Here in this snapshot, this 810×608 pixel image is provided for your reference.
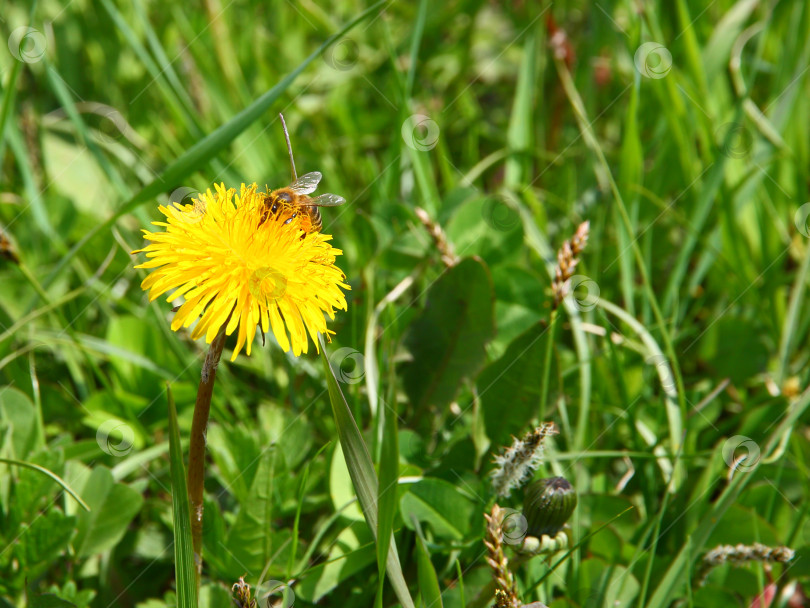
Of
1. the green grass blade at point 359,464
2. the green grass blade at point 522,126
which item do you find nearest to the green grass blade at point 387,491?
the green grass blade at point 359,464

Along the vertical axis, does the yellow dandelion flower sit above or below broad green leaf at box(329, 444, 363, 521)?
above

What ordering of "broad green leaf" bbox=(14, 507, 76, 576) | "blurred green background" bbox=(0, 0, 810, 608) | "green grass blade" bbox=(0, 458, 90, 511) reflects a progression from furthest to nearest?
1. "blurred green background" bbox=(0, 0, 810, 608)
2. "broad green leaf" bbox=(14, 507, 76, 576)
3. "green grass blade" bbox=(0, 458, 90, 511)

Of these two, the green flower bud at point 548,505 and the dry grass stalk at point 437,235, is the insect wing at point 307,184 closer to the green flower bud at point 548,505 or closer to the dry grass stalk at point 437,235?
the dry grass stalk at point 437,235

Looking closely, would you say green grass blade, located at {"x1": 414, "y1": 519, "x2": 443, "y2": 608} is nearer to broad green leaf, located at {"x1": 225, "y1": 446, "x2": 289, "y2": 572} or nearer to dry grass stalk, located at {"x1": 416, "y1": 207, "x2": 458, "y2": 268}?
broad green leaf, located at {"x1": 225, "y1": 446, "x2": 289, "y2": 572}

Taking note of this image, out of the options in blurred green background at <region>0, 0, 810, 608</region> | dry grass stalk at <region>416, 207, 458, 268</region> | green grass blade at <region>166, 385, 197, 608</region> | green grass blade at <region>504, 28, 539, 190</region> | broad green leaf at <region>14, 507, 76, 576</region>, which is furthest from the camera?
green grass blade at <region>504, 28, 539, 190</region>

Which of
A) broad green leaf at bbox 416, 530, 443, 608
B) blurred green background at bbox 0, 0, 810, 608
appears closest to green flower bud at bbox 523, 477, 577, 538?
blurred green background at bbox 0, 0, 810, 608

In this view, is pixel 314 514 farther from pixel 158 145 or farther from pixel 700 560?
pixel 158 145

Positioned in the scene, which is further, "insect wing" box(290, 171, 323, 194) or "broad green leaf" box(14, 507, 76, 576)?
"broad green leaf" box(14, 507, 76, 576)
